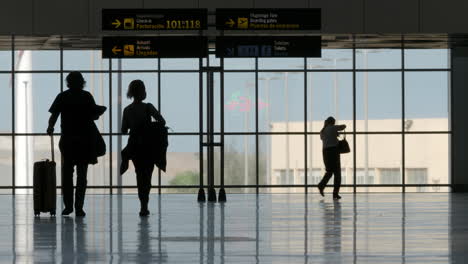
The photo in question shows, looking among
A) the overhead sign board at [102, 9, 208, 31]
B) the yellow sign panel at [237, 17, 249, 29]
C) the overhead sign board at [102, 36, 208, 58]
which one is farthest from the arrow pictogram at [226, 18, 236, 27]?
the overhead sign board at [102, 36, 208, 58]

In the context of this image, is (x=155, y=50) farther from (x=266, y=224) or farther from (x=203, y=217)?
(x=266, y=224)

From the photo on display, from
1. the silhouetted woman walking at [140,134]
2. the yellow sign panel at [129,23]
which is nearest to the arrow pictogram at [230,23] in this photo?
the yellow sign panel at [129,23]

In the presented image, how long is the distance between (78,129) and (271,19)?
25.4ft

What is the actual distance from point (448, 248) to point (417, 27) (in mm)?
14518

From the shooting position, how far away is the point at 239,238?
10086mm

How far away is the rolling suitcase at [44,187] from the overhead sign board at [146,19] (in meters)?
6.76

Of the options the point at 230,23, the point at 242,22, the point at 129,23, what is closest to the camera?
the point at 230,23

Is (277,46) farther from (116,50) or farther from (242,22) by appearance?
(116,50)

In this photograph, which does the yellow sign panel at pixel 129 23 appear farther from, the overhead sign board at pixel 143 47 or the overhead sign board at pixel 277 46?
the overhead sign board at pixel 277 46

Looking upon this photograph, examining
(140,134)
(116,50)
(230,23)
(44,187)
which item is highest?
(230,23)

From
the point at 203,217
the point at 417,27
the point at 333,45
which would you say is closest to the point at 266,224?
the point at 203,217

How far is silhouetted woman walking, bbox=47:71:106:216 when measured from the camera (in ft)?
45.7

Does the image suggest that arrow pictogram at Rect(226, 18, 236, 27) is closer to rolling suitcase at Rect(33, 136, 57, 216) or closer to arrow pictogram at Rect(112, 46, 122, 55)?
arrow pictogram at Rect(112, 46, 122, 55)

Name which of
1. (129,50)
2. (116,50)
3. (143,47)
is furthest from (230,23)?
(116,50)
